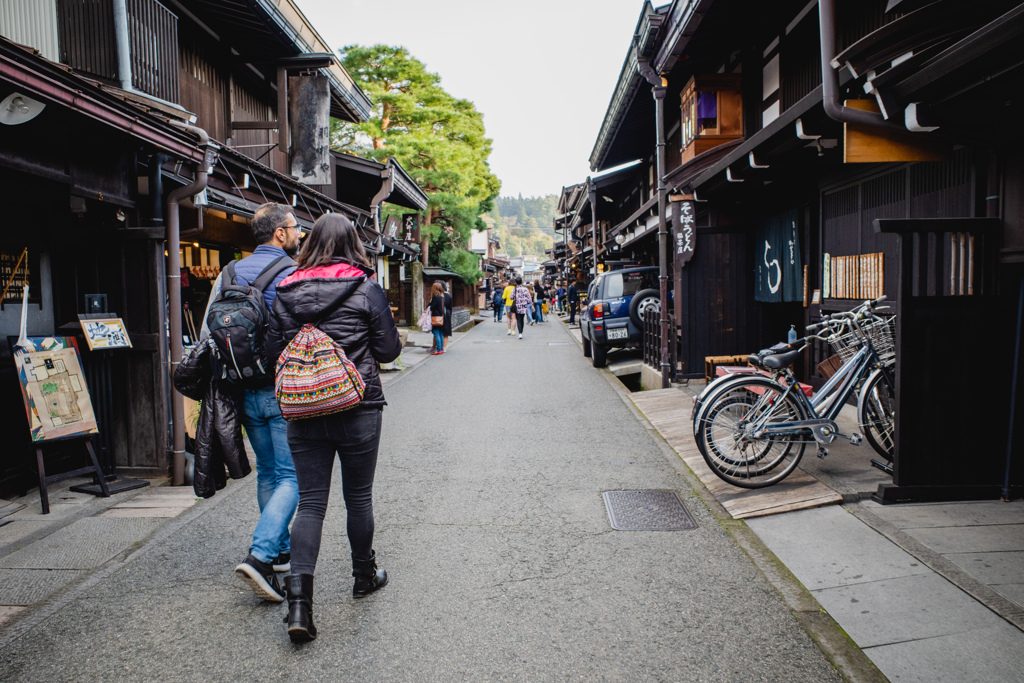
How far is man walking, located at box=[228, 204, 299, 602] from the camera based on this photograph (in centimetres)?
335

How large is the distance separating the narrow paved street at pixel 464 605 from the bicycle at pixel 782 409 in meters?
0.55

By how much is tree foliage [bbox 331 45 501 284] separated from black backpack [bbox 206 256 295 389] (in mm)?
Result: 24111

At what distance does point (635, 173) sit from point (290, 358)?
67.1ft

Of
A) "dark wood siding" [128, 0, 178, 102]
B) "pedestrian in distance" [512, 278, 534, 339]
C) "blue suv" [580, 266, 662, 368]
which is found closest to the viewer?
"dark wood siding" [128, 0, 178, 102]

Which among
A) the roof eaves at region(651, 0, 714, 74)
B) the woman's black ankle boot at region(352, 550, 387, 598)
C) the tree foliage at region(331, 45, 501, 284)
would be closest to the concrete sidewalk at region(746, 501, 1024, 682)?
the woman's black ankle boot at region(352, 550, 387, 598)

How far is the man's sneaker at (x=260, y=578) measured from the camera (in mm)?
3263

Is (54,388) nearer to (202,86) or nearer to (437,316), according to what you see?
(202,86)

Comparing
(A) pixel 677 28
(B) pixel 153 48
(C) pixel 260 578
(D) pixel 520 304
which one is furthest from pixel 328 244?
(D) pixel 520 304

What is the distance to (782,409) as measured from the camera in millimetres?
5238

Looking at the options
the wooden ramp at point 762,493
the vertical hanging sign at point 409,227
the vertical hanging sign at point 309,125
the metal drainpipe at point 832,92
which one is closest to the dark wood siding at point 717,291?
the wooden ramp at point 762,493

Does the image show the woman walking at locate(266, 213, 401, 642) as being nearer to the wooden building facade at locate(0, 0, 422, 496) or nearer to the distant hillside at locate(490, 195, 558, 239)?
the wooden building facade at locate(0, 0, 422, 496)

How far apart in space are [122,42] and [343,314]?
596 centimetres

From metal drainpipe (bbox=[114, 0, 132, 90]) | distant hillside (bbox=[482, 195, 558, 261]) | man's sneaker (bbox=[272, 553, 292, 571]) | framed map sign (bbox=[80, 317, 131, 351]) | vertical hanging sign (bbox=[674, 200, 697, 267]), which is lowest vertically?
man's sneaker (bbox=[272, 553, 292, 571])

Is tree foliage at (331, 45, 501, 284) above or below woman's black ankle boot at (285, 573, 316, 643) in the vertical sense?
above
